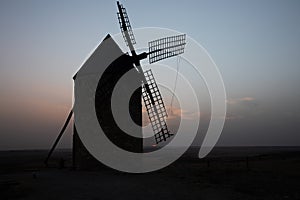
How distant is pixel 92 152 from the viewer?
18.8 metres

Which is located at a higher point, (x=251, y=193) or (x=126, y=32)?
(x=126, y=32)

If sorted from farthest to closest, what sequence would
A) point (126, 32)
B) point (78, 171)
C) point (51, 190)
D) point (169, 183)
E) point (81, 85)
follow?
point (126, 32) → point (81, 85) → point (78, 171) → point (169, 183) → point (51, 190)

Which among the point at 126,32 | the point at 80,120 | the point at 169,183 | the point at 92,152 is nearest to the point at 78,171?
the point at 92,152

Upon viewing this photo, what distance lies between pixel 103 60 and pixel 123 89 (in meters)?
2.72

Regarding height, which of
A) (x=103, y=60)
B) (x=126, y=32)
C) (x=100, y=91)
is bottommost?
(x=100, y=91)

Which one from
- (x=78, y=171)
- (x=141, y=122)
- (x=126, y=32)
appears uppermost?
(x=126, y=32)

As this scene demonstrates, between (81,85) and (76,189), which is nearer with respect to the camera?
(76,189)

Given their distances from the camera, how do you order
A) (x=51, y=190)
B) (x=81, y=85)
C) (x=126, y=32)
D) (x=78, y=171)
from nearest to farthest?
(x=51, y=190), (x=78, y=171), (x=81, y=85), (x=126, y=32)

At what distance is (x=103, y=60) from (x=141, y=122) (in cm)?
570

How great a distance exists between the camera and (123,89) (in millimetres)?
19531

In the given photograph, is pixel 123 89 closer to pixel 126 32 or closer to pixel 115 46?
pixel 115 46

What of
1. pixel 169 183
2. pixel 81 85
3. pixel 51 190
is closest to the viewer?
pixel 51 190

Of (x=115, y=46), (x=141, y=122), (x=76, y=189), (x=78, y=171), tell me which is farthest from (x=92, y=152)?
(x=115, y=46)

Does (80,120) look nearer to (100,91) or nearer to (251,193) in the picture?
(100,91)
